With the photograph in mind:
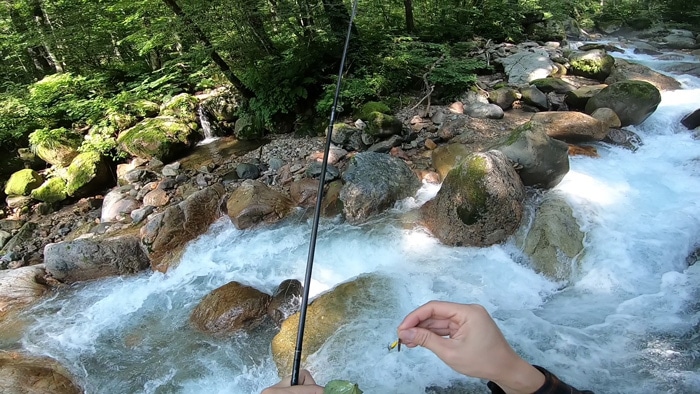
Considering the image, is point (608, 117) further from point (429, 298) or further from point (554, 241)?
point (429, 298)

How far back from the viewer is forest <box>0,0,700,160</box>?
7289 millimetres

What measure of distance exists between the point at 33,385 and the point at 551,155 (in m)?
5.81

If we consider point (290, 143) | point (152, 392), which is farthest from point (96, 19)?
point (152, 392)

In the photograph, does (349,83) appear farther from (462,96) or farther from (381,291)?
(381,291)

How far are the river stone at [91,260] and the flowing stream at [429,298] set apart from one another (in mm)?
164

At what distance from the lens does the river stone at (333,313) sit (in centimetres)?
349

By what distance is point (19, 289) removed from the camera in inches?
193

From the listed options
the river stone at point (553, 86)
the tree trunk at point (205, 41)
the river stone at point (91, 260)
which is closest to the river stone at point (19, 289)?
the river stone at point (91, 260)

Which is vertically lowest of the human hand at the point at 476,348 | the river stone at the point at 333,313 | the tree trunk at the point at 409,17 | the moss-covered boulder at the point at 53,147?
the river stone at the point at 333,313

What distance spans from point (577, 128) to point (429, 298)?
3776 millimetres

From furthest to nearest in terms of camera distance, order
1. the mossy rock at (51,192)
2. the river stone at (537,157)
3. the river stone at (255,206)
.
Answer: the mossy rock at (51,192) → the river stone at (255,206) → the river stone at (537,157)

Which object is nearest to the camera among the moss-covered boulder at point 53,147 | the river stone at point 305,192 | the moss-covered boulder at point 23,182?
the river stone at point 305,192

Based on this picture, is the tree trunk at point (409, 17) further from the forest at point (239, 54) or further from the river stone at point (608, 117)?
the river stone at point (608, 117)

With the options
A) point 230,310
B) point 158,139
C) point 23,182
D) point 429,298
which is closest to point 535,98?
point 429,298
